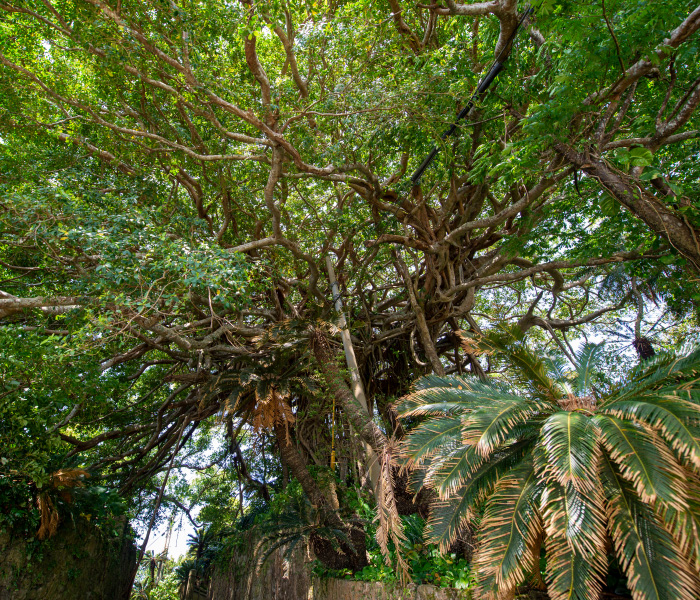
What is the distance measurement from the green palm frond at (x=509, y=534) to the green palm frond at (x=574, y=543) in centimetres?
20

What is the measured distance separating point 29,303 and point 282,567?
15.5 feet

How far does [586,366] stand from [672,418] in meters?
1.67

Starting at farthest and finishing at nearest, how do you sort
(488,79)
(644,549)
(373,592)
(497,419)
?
(488,79)
(373,592)
(497,419)
(644,549)

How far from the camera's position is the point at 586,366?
4.33 meters

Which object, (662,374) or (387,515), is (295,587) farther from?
(662,374)

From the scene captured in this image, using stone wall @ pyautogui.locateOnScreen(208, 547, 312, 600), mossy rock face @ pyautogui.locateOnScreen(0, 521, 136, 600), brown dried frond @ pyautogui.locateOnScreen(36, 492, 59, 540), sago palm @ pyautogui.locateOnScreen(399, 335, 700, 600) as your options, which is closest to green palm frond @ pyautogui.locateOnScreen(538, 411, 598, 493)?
sago palm @ pyautogui.locateOnScreen(399, 335, 700, 600)

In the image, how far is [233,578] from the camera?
7.59m

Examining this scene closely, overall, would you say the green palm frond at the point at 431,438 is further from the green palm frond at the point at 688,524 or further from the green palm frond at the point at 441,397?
the green palm frond at the point at 688,524

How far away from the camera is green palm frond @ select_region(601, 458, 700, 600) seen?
95.7 inches

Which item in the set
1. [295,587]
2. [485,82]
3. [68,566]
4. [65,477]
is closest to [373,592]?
[295,587]

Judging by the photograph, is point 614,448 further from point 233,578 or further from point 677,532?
point 233,578

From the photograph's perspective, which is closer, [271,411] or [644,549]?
[644,549]

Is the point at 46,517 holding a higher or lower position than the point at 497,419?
higher

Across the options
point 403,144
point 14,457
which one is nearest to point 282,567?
point 14,457
